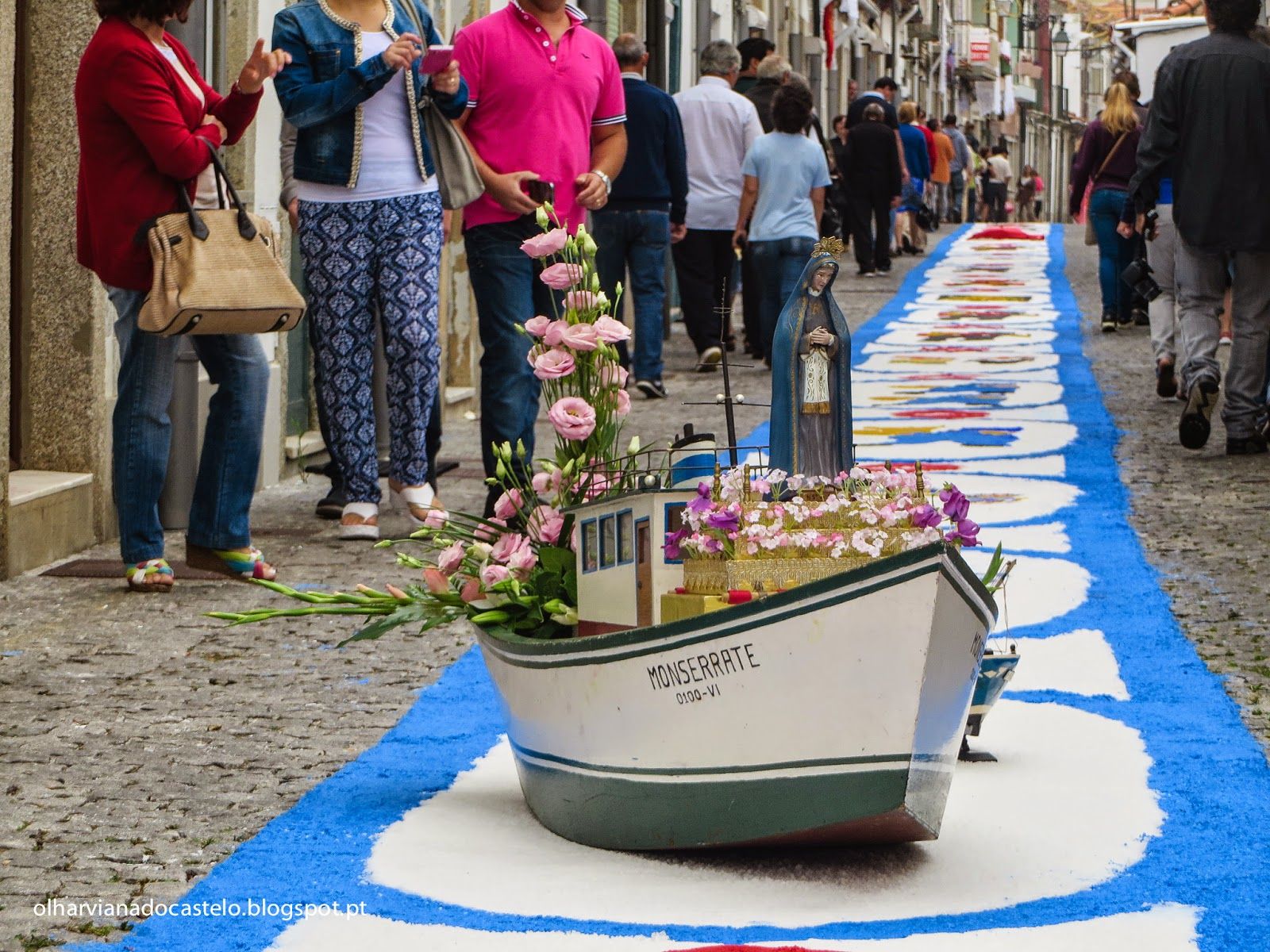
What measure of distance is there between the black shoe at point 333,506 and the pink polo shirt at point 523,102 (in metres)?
1.33

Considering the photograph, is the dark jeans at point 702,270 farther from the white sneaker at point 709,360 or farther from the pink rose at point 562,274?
the pink rose at point 562,274

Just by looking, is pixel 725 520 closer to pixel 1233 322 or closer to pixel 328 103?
pixel 328 103

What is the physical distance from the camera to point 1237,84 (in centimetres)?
988

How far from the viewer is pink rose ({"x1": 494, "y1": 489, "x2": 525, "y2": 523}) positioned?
4602mm

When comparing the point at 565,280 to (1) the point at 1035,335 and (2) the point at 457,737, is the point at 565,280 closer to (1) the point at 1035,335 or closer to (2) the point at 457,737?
(2) the point at 457,737

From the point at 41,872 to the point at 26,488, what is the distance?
3.77 metres

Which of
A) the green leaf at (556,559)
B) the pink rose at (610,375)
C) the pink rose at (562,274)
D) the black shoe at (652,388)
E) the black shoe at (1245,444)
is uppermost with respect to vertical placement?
the pink rose at (562,274)

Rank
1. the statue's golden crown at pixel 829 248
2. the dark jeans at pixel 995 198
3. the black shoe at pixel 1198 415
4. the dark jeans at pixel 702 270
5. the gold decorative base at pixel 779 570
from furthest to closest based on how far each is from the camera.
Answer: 1. the dark jeans at pixel 995 198
2. the dark jeans at pixel 702 270
3. the black shoe at pixel 1198 415
4. the statue's golden crown at pixel 829 248
5. the gold decorative base at pixel 779 570

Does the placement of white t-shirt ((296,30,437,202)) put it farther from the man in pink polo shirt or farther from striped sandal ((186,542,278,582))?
striped sandal ((186,542,278,582))

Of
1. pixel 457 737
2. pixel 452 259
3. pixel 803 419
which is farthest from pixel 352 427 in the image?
pixel 452 259

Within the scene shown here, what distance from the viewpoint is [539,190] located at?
25.5 feet

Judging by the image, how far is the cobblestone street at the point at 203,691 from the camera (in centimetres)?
411

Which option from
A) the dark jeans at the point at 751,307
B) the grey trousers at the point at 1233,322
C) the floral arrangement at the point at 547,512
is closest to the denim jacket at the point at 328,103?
the floral arrangement at the point at 547,512

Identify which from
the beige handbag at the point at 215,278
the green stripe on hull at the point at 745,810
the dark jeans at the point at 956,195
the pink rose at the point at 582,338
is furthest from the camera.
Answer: the dark jeans at the point at 956,195
